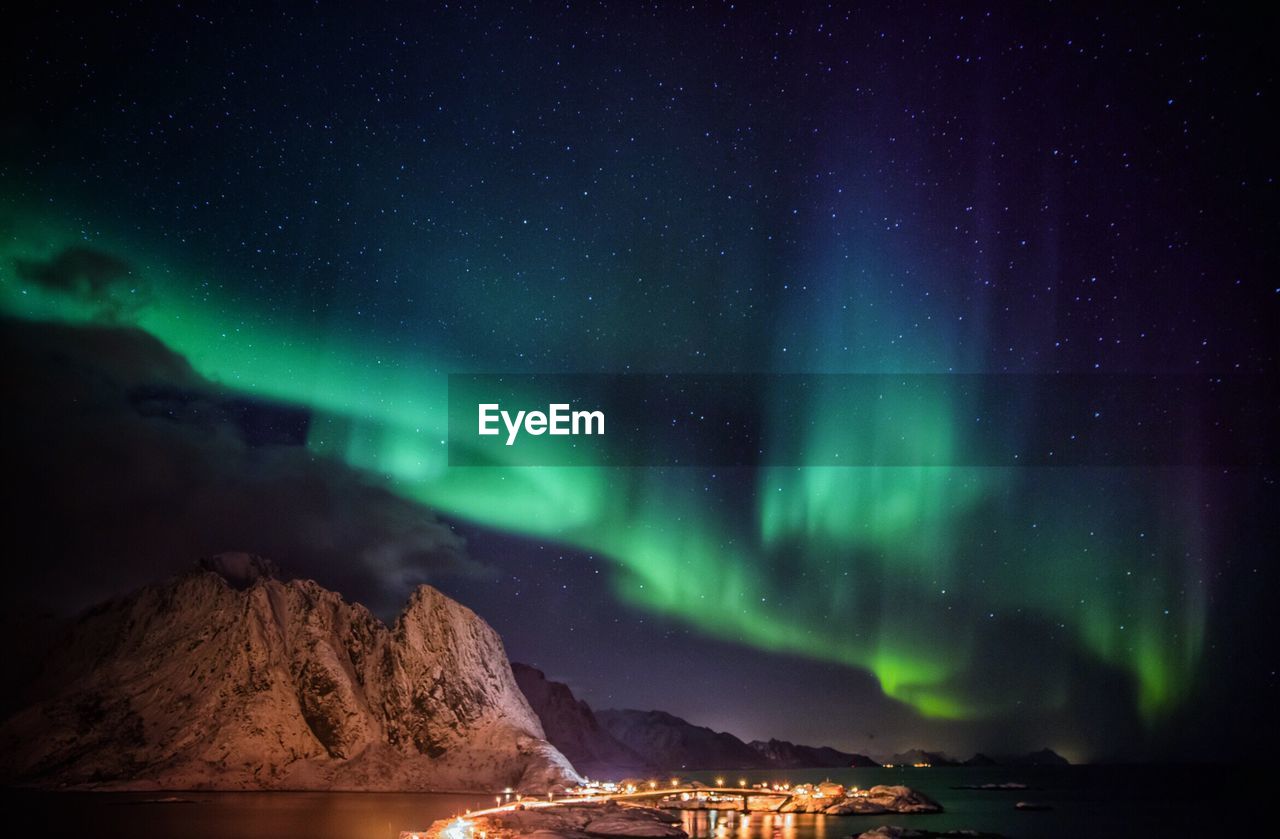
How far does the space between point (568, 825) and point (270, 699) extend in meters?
70.9

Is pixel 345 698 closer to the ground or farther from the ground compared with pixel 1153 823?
farther from the ground

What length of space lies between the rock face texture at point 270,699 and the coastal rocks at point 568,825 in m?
42.1

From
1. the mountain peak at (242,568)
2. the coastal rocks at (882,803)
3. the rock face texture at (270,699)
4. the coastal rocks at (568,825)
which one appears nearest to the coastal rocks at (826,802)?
the coastal rocks at (882,803)

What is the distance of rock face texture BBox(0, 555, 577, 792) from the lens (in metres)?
107

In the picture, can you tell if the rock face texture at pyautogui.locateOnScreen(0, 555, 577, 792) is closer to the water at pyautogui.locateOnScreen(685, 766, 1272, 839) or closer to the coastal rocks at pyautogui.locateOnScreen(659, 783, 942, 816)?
the coastal rocks at pyautogui.locateOnScreen(659, 783, 942, 816)

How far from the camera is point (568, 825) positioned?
190ft

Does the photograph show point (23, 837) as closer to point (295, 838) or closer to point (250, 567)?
point (295, 838)

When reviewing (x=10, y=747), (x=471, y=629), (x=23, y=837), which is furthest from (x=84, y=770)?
(x=23, y=837)

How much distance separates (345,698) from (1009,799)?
8126 cm

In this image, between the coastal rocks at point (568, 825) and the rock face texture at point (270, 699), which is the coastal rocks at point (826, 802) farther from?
the rock face texture at point (270, 699)

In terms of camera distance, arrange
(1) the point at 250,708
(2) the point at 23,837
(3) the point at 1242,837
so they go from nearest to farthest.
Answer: (2) the point at 23,837, (3) the point at 1242,837, (1) the point at 250,708

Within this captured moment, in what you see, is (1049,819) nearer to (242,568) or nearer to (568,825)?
(568,825)

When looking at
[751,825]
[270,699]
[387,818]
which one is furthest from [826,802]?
[270,699]

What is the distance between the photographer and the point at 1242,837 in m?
74.0
